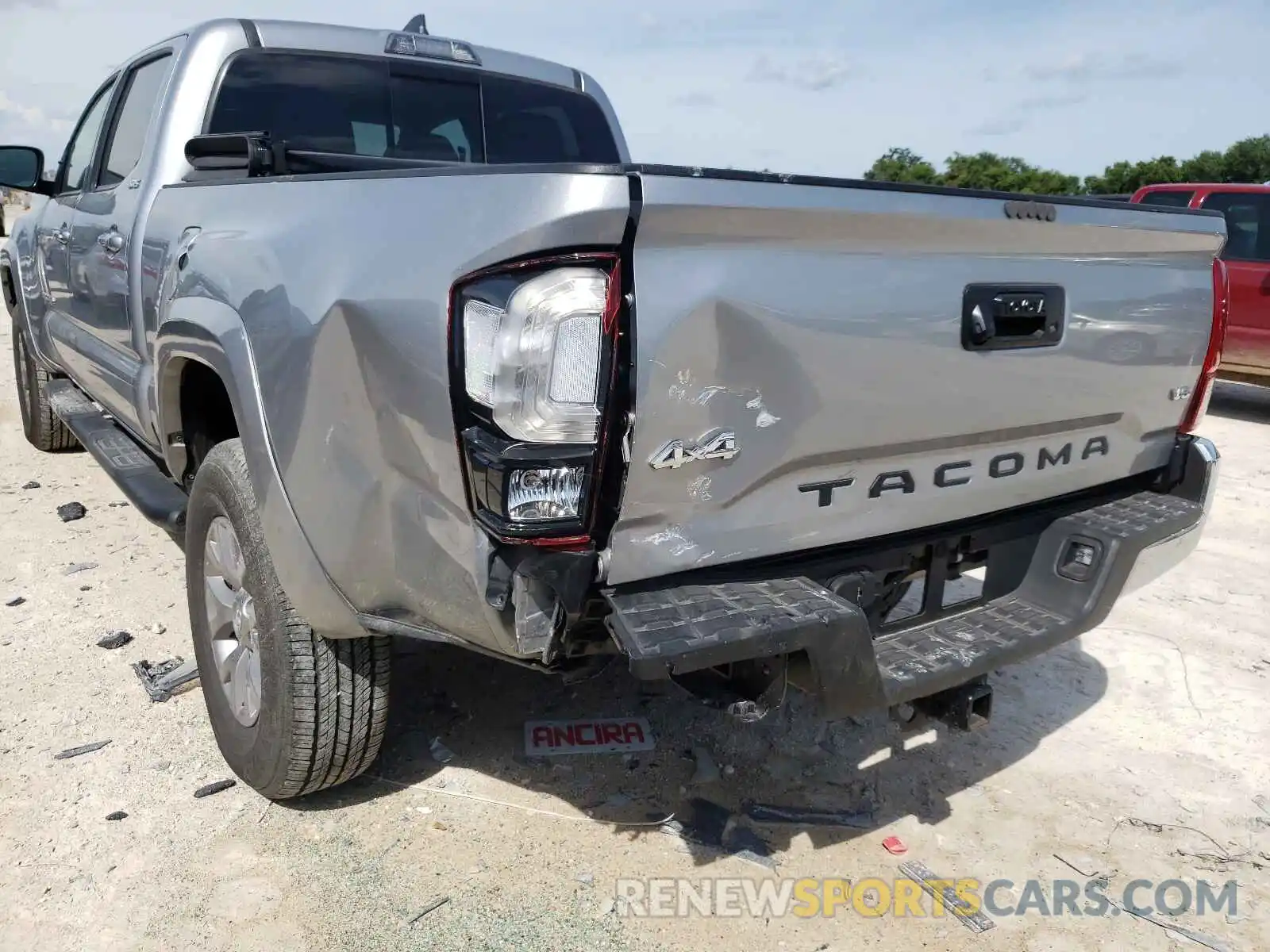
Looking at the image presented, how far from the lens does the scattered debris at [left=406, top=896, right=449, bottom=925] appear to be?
2.24 meters

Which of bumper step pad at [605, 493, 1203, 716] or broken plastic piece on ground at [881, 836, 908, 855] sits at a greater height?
bumper step pad at [605, 493, 1203, 716]

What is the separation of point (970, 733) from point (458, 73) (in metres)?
2.95

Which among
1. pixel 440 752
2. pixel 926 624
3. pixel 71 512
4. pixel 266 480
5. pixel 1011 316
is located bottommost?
pixel 71 512

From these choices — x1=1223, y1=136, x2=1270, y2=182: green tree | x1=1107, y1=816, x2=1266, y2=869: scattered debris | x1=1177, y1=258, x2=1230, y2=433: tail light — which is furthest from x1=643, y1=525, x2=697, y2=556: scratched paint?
x1=1223, y1=136, x2=1270, y2=182: green tree

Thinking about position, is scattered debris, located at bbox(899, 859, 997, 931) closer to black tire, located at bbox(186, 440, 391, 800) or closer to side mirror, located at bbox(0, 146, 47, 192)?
black tire, located at bbox(186, 440, 391, 800)

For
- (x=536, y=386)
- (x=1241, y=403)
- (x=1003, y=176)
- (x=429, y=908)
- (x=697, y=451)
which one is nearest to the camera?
(x=536, y=386)

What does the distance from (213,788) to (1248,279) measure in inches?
333

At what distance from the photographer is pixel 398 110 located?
3572 millimetres

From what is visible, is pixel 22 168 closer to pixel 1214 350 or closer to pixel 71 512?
pixel 71 512

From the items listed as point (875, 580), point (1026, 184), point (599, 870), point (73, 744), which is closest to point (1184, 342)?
point (875, 580)

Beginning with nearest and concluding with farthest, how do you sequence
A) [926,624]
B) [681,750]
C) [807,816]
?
[926,624], [807,816], [681,750]

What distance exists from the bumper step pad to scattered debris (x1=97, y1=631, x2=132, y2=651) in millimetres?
2459

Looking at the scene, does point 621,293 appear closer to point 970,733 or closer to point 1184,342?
point 1184,342

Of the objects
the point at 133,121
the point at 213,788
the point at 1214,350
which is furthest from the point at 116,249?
the point at 1214,350
